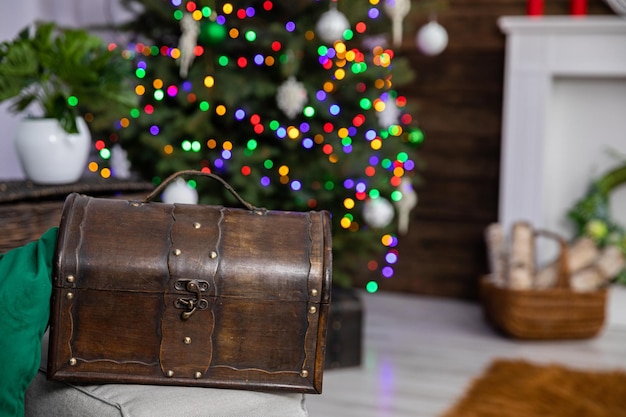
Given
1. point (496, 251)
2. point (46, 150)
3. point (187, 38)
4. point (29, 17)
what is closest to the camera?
point (46, 150)

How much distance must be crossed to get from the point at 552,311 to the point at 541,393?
0.77 meters

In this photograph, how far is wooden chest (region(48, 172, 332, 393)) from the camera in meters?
1.36

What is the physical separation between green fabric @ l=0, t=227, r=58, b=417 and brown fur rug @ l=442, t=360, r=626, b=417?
60.7 inches

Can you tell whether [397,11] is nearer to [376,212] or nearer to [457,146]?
[376,212]

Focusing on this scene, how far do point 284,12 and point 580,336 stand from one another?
1.91 meters

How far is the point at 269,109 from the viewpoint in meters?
3.03

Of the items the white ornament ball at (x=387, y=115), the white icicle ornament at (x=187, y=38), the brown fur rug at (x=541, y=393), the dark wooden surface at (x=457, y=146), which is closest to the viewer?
the brown fur rug at (x=541, y=393)

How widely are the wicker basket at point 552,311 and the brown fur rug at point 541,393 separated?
1.19ft

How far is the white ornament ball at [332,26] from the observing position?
284 cm

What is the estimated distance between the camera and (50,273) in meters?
1.38

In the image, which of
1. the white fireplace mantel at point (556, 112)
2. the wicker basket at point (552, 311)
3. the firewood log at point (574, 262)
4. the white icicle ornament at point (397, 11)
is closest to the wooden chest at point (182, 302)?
the white icicle ornament at point (397, 11)

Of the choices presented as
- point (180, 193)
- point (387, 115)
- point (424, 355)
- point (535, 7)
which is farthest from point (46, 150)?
point (535, 7)

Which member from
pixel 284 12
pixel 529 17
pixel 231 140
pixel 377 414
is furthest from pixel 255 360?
pixel 529 17

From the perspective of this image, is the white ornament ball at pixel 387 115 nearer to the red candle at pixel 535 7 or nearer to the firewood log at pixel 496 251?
the firewood log at pixel 496 251
